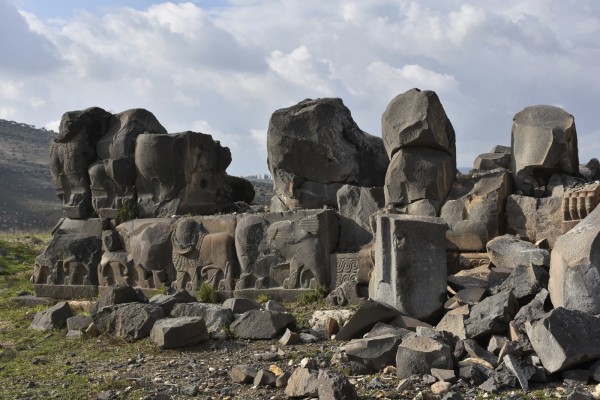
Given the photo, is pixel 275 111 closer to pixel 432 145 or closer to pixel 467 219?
pixel 432 145

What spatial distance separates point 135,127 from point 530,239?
7.55 m

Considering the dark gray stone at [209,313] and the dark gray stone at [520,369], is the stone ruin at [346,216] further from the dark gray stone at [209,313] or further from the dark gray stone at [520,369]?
the dark gray stone at [209,313]

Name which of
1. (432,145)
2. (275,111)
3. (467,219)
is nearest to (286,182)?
(275,111)

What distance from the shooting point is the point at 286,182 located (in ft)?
38.4

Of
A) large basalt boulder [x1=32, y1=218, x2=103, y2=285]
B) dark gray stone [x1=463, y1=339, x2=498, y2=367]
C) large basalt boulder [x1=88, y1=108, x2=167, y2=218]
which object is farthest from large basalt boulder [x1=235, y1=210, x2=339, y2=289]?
dark gray stone [x1=463, y1=339, x2=498, y2=367]

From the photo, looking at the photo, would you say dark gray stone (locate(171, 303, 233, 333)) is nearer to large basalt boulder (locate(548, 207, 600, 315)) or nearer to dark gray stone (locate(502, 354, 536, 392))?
dark gray stone (locate(502, 354, 536, 392))

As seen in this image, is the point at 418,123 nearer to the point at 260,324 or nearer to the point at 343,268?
the point at 343,268

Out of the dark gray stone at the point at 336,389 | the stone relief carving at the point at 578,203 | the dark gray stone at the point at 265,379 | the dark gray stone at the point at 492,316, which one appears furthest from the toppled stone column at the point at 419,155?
the dark gray stone at the point at 336,389

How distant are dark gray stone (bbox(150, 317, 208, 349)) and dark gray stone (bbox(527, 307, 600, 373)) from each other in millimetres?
3384

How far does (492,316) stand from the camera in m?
6.22

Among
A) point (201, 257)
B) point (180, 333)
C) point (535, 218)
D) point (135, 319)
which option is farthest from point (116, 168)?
point (535, 218)

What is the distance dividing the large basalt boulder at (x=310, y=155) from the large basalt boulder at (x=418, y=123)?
1.86 meters

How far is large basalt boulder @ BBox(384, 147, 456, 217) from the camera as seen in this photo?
30.9 feet

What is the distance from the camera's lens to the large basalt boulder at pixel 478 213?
29.0 ft
